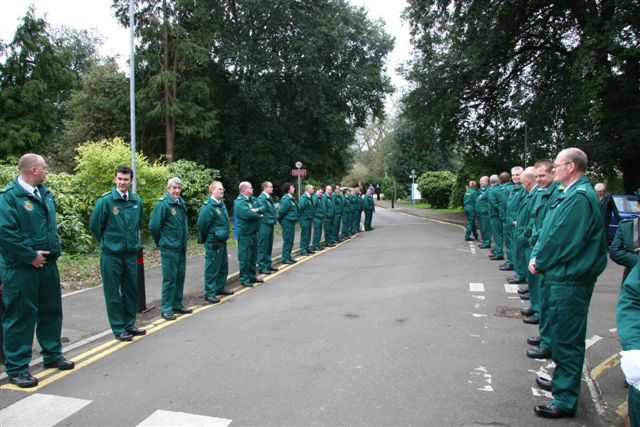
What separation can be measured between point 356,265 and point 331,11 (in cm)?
2348

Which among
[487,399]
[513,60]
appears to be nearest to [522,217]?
[487,399]

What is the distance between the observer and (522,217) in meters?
7.38

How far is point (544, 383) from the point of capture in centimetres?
451

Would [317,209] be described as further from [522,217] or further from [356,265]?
[522,217]

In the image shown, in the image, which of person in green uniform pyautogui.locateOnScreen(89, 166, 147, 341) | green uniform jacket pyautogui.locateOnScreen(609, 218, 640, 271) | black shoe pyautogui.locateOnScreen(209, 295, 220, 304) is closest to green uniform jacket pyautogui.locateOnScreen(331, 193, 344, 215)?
black shoe pyautogui.locateOnScreen(209, 295, 220, 304)

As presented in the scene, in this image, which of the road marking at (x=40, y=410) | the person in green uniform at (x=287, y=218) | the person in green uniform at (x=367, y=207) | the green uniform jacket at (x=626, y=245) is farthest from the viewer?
the person in green uniform at (x=367, y=207)

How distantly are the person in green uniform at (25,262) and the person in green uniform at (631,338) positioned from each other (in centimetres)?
505

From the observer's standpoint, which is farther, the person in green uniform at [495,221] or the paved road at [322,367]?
the person in green uniform at [495,221]

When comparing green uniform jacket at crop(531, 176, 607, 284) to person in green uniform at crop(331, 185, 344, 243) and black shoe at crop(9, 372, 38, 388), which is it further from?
person in green uniform at crop(331, 185, 344, 243)

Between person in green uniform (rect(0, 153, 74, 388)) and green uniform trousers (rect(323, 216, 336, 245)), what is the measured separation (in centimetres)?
1209

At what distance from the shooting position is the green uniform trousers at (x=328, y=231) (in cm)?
1700

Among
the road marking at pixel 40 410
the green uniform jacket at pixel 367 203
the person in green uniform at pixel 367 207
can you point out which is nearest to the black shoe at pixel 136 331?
the road marking at pixel 40 410

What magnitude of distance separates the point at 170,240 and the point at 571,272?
18.2 ft

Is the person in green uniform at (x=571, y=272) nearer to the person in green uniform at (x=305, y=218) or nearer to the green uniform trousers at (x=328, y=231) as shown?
the person in green uniform at (x=305, y=218)
